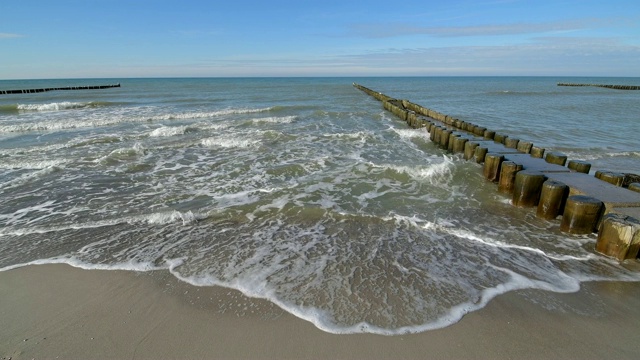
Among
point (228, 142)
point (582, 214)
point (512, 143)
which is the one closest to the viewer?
point (582, 214)

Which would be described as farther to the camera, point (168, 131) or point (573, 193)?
point (168, 131)

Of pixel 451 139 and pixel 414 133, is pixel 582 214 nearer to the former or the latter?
pixel 451 139

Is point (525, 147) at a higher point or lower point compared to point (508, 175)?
higher

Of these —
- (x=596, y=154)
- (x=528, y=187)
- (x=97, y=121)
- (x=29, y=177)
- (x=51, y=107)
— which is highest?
(x=51, y=107)

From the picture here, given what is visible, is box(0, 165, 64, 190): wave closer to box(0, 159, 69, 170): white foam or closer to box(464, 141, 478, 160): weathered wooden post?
box(0, 159, 69, 170): white foam

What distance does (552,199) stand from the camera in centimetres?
576

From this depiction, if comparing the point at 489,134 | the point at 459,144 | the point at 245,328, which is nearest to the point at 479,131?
the point at 489,134

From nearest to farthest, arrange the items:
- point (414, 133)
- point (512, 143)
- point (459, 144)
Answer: point (512, 143)
point (459, 144)
point (414, 133)

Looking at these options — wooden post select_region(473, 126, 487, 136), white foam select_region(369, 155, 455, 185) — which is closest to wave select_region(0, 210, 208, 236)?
white foam select_region(369, 155, 455, 185)

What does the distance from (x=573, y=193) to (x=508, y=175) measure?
55.2 inches

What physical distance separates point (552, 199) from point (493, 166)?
7.00 ft

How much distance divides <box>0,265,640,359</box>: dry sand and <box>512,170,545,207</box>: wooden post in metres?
2.46

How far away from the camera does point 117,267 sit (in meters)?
4.34

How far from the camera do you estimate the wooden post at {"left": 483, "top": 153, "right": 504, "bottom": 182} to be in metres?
7.73
